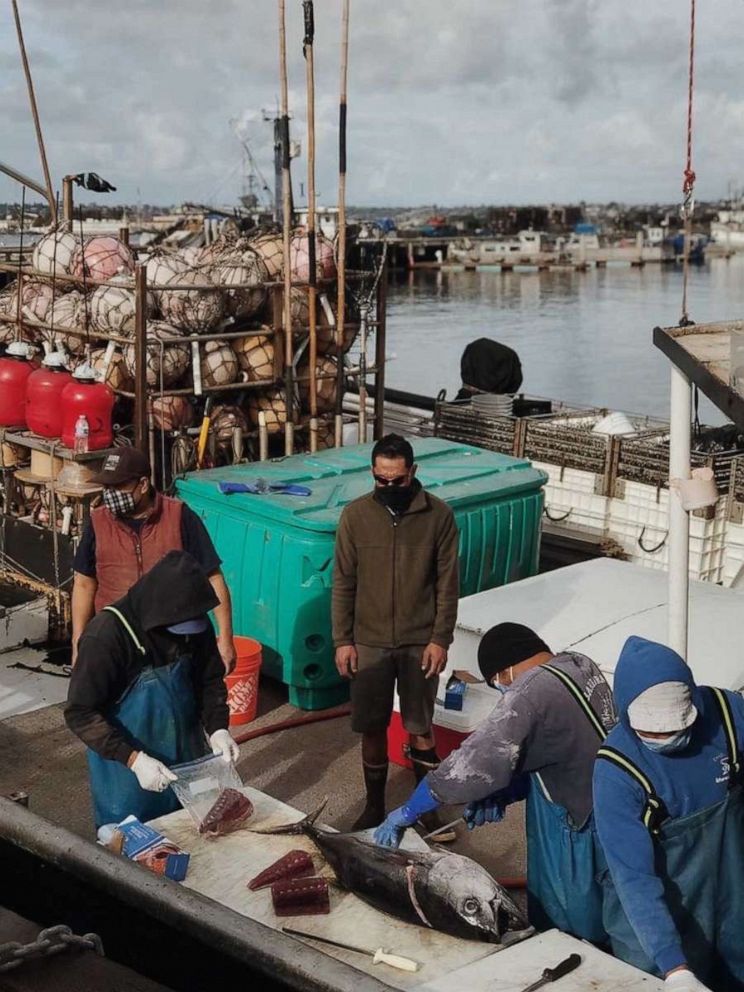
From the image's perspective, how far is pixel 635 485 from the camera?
31.0 ft

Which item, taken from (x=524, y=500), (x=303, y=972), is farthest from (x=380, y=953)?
(x=524, y=500)

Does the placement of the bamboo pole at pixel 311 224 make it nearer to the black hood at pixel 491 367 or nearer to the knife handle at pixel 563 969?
the black hood at pixel 491 367

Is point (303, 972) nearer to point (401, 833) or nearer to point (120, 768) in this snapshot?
point (401, 833)

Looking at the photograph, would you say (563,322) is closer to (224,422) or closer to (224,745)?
(224,422)

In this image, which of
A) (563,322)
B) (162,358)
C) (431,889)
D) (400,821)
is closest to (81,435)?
(162,358)

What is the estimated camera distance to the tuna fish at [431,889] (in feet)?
10.8

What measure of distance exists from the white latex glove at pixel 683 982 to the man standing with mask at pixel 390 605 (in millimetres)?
2432

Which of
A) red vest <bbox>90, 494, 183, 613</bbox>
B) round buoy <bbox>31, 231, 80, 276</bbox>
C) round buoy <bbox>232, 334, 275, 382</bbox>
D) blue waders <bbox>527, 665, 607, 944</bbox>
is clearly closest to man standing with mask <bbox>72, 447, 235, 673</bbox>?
red vest <bbox>90, 494, 183, 613</bbox>

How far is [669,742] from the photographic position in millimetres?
2920

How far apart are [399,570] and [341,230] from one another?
15.7 ft

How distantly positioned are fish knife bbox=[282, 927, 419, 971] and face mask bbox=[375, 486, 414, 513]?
2.20m

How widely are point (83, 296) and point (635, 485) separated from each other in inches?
187

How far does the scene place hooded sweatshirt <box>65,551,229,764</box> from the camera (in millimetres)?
3904

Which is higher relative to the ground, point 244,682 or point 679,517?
point 679,517
